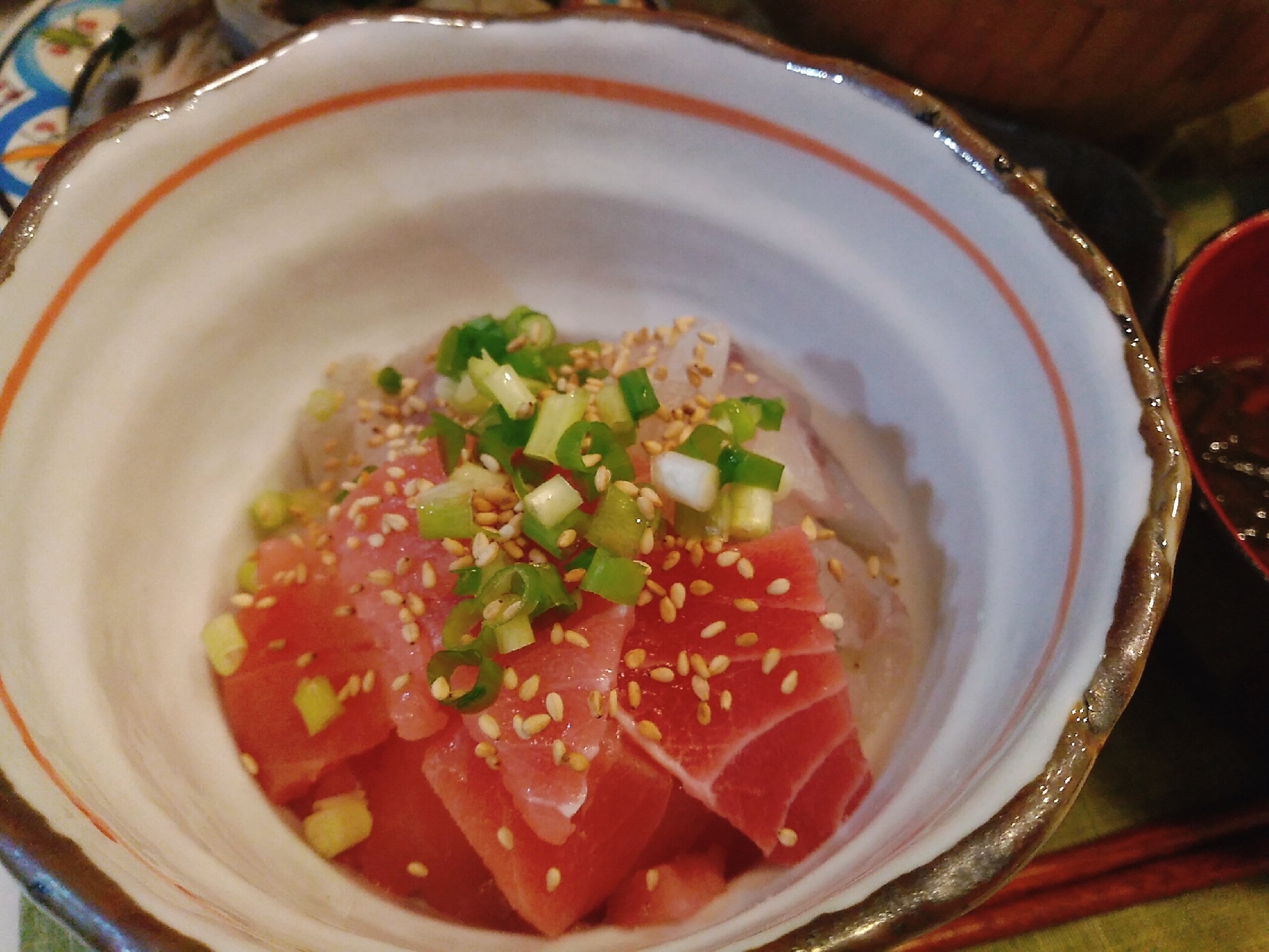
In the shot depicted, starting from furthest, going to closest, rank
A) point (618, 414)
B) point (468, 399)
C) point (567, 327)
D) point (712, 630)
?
point (567, 327)
point (468, 399)
point (618, 414)
point (712, 630)

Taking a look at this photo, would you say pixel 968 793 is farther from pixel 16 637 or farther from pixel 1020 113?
pixel 1020 113

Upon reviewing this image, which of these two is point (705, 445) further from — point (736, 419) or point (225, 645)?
point (225, 645)

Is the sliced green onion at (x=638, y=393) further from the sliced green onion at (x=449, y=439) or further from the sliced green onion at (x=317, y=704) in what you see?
the sliced green onion at (x=317, y=704)

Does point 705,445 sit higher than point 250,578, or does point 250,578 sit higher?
point 705,445

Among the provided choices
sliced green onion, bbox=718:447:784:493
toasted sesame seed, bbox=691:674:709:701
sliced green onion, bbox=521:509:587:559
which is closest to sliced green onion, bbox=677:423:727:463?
sliced green onion, bbox=718:447:784:493

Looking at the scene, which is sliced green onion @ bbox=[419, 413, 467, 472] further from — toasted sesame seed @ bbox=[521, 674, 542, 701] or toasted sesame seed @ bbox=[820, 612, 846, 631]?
toasted sesame seed @ bbox=[820, 612, 846, 631]

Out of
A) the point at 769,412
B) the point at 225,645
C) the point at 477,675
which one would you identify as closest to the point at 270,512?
the point at 225,645

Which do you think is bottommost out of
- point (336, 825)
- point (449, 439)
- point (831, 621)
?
point (336, 825)
